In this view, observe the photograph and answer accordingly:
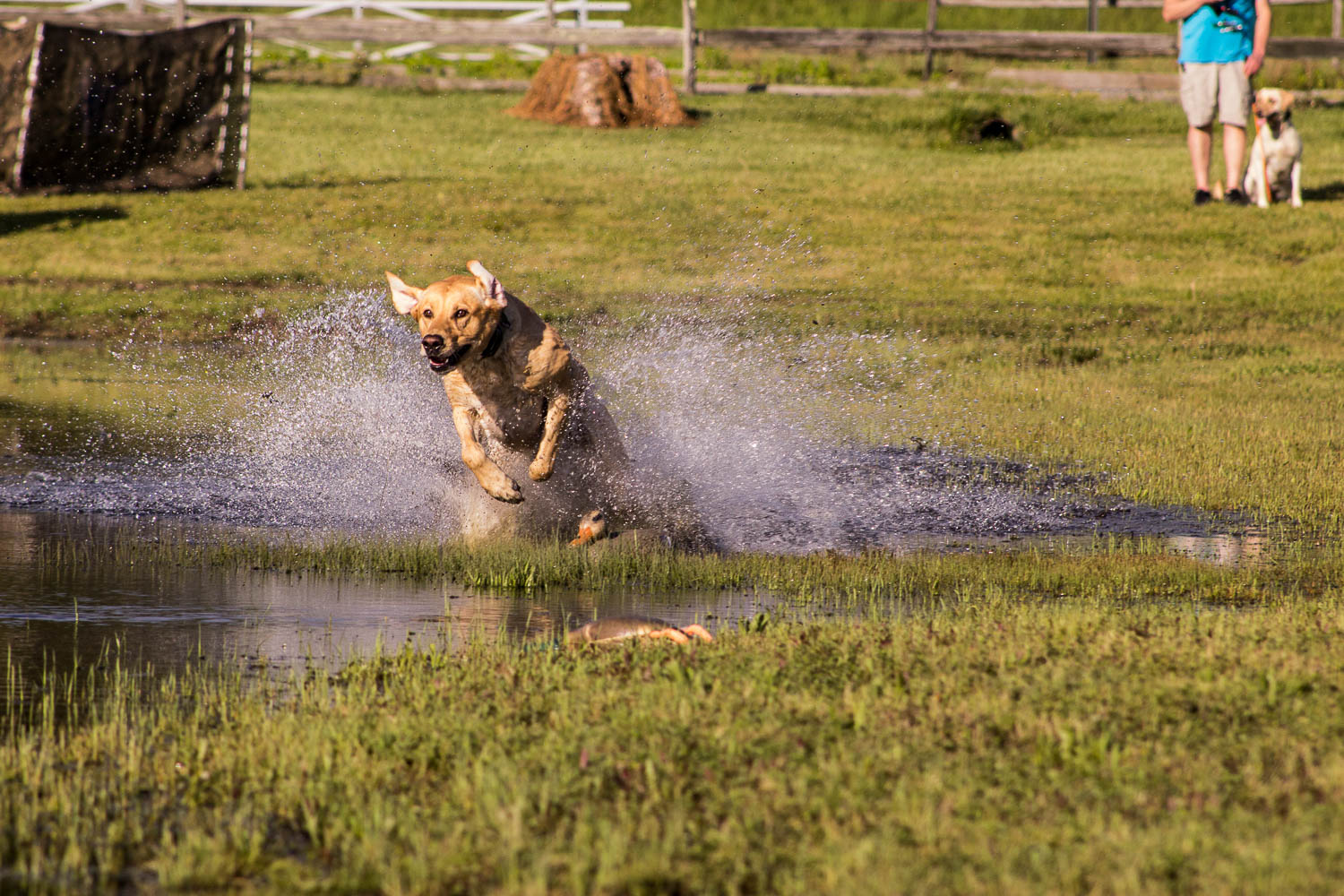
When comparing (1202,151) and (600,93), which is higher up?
(600,93)

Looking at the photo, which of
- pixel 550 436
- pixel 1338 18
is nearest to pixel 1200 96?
pixel 550 436

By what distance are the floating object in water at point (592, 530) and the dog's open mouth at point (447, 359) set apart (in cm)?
123

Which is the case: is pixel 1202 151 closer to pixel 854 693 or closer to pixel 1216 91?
pixel 1216 91

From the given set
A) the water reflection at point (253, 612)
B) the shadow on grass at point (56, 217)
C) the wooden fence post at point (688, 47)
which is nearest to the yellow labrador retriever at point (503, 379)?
the water reflection at point (253, 612)

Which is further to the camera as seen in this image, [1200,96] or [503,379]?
[1200,96]

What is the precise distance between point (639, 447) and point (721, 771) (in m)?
7.00

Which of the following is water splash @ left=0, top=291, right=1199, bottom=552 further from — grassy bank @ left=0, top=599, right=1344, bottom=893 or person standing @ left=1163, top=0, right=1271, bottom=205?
person standing @ left=1163, top=0, right=1271, bottom=205

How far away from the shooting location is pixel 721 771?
4.56 m

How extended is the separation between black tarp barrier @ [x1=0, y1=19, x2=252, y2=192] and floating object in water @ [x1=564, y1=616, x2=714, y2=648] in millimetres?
18178

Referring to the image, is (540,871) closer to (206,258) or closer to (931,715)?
(931,715)

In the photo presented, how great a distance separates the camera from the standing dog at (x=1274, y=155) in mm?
19766

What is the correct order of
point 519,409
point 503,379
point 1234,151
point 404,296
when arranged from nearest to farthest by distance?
point 404,296
point 503,379
point 519,409
point 1234,151

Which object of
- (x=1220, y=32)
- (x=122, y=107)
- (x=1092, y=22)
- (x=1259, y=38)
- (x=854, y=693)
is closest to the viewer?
(x=854, y=693)

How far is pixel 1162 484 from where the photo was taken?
1067 cm
